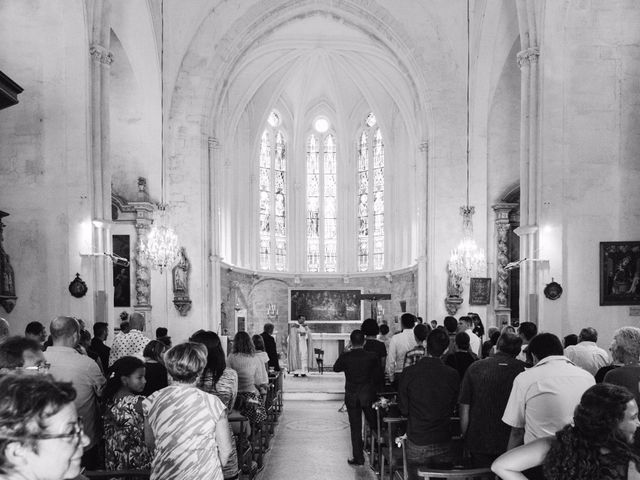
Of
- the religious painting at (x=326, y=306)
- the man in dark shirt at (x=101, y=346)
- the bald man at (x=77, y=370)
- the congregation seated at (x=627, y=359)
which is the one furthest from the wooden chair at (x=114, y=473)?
the religious painting at (x=326, y=306)

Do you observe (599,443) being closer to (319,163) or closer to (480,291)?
(480,291)

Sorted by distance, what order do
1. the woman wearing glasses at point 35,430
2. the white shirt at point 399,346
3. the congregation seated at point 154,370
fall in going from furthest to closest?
1. the white shirt at point 399,346
2. the congregation seated at point 154,370
3. the woman wearing glasses at point 35,430

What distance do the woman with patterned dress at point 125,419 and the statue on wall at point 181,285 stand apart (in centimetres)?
1423

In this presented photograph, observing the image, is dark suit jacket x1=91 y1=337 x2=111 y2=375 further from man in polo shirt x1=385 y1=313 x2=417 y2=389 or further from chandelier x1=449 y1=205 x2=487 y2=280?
chandelier x1=449 y1=205 x2=487 y2=280

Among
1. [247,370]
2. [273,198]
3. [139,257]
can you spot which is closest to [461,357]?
[247,370]

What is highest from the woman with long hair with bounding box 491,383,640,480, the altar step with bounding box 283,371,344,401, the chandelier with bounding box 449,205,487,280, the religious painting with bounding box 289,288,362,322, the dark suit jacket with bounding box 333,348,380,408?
the chandelier with bounding box 449,205,487,280

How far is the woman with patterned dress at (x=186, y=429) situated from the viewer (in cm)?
353

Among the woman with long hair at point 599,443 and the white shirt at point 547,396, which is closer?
the woman with long hair at point 599,443

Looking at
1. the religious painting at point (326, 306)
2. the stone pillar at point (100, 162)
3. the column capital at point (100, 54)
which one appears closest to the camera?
the stone pillar at point (100, 162)

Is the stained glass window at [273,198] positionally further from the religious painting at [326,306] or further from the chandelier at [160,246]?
the chandelier at [160,246]

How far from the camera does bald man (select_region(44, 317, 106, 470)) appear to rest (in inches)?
195

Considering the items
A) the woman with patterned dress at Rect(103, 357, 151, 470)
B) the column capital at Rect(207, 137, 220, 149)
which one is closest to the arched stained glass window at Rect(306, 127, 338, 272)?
the column capital at Rect(207, 137, 220, 149)

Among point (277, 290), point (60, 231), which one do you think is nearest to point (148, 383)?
point (60, 231)

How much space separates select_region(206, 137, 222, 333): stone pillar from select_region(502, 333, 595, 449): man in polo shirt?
1563 cm
